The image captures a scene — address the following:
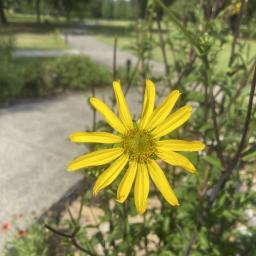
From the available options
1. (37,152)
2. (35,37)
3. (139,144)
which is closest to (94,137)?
(139,144)

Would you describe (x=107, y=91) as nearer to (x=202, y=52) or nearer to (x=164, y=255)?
(x=164, y=255)

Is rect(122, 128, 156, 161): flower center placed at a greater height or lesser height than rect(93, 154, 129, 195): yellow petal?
greater

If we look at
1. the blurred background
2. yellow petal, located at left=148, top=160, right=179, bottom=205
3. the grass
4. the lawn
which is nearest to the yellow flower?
yellow petal, located at left=148, top=160, right=179, bottom=205

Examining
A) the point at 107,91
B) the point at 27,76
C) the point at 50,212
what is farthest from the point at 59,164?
the point at 107,91

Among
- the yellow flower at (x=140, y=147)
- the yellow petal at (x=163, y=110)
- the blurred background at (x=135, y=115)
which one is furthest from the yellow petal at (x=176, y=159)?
the blurred background at (x=135, y=115)

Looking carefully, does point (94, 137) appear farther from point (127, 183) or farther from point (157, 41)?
point (157, 41)

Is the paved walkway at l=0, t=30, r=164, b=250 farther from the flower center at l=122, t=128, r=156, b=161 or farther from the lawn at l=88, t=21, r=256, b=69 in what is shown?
the flower center at l=122, t=128, r=156, b=161
